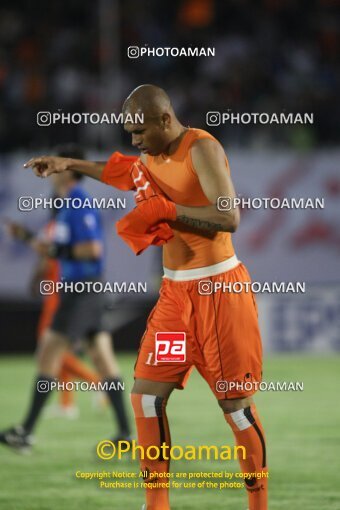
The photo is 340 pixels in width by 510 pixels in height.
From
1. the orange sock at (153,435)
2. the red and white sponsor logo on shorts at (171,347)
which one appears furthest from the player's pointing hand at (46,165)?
the orange sock at (153,435)

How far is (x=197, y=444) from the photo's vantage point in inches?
326

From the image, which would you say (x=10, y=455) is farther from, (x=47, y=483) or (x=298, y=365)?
(x=298, y=365)

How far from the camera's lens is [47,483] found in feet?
22.1

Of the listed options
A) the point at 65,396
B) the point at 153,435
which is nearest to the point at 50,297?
the point at 65,396

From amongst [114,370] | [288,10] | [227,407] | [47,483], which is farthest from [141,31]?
[227,407]

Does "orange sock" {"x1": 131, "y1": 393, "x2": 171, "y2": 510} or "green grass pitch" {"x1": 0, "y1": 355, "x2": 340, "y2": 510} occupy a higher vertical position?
"green grass pitch" {"x1": 0, "y1": 355, "x2": 340, "y2": 510}

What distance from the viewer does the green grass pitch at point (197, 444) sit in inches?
244

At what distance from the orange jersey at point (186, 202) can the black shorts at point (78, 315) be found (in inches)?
112

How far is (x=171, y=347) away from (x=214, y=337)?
20 cm

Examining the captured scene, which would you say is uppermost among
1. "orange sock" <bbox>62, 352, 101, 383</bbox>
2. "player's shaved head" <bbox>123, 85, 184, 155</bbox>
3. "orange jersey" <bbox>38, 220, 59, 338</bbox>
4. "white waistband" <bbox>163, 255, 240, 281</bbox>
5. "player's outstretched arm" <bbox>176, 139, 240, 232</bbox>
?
"orange jersey" <bbox>38, 220, 59, 338</bbox>

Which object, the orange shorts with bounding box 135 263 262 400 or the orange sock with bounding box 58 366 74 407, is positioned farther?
the orange sock with bounding box 58 366 74 407

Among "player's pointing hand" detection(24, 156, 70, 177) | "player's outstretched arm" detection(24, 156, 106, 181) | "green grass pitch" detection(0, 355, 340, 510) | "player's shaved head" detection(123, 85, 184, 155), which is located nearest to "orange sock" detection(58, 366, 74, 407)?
"green grass pitch" detection(0, 355, 340, 510)

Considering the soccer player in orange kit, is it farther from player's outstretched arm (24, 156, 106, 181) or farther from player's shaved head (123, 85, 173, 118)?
player's outstretched arm (24, 156, 106, 181)

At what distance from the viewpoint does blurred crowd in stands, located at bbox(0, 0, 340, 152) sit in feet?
51.8
